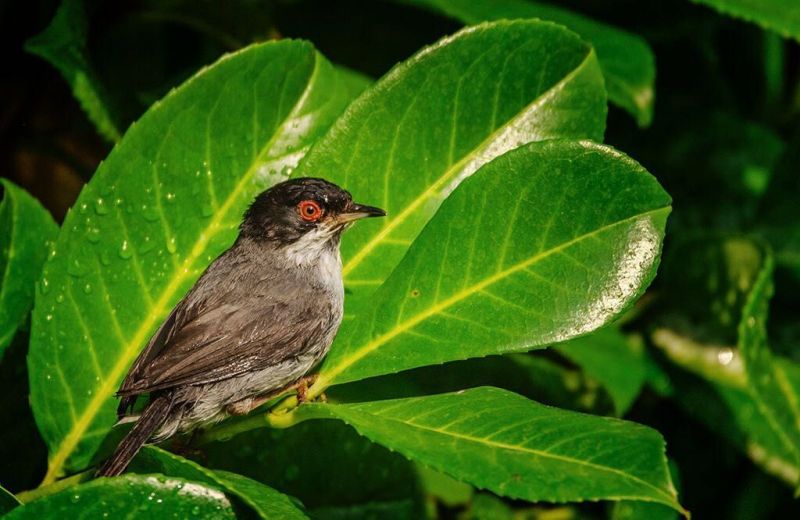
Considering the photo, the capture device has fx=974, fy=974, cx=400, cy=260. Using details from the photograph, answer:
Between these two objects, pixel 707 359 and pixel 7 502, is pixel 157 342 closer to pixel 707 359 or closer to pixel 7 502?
pixel 7 502

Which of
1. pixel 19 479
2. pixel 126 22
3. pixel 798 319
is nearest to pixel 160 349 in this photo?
pixel 19 479

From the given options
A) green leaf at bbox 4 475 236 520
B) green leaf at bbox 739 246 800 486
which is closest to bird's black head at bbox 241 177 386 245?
green leaf at bbox 4 475 236 520

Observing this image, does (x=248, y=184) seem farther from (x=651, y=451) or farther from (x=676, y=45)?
(x=676, y=45)

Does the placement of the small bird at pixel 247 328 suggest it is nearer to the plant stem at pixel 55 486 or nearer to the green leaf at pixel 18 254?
the plant stem at pixel 55 486

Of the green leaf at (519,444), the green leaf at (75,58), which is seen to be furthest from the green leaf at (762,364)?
the green leaf at (75,58)

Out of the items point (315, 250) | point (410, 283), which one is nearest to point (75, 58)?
point (315, 250)

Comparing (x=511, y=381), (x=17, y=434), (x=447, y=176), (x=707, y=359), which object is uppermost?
(x=447, y=176)

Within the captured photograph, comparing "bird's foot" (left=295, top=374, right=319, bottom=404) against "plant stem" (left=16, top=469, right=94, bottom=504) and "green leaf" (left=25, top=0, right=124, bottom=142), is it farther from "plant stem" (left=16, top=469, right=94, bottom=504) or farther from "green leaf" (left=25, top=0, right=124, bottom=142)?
"green leaf" (left=25, top=0, right=124, bottom=142)
